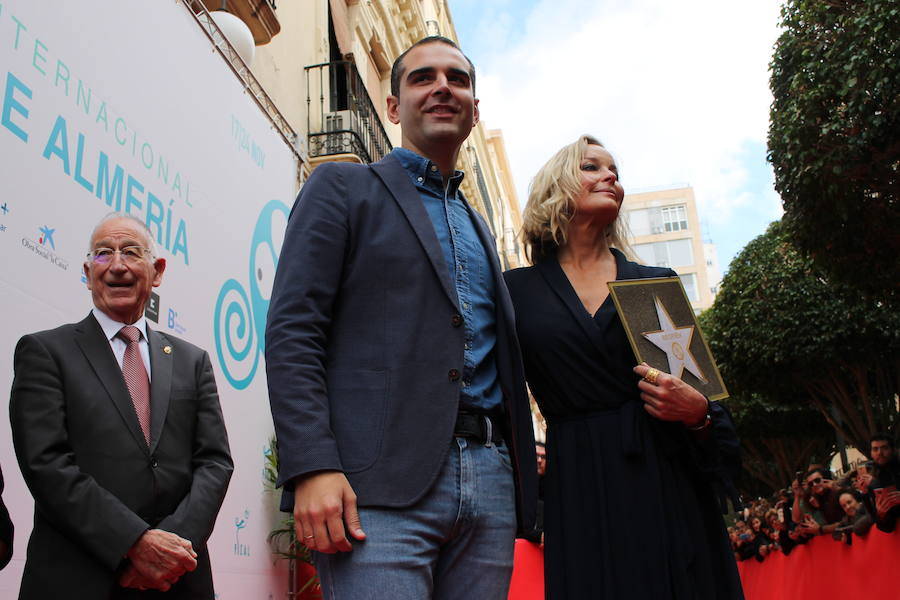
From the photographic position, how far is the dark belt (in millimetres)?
1992

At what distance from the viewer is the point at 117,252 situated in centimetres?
306

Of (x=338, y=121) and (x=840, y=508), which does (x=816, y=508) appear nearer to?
(x=840, y=508)

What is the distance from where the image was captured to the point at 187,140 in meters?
5.73

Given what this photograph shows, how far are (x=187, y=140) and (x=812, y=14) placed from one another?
23.7 feet

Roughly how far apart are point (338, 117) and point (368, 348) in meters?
9.17

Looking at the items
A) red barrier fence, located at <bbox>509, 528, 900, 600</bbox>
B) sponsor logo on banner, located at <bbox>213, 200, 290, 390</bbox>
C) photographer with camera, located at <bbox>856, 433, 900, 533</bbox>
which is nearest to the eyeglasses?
sponsor logo on banner, located at <bbox>213, 200, 290, 390</bbox>

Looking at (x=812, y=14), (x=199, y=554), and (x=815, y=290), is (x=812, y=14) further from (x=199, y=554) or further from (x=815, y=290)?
(x=815, y=290)

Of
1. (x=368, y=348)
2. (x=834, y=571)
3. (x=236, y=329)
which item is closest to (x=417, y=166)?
(x=368, y=348)

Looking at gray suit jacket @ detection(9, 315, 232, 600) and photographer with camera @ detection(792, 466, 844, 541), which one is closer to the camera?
gray suit jacket @ detection(9, 315, 232, 600)

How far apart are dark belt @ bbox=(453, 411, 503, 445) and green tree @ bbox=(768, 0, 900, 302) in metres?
7.78

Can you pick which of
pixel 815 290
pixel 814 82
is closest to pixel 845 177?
pixel 814 82

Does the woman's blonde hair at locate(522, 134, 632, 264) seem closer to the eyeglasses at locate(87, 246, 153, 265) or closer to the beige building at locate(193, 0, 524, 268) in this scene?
the eyeglasses at locate(87, 246, 153, 265)

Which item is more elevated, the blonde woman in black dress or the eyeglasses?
the eyeglasses

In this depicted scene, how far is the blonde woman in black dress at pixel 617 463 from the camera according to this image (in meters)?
2.50
